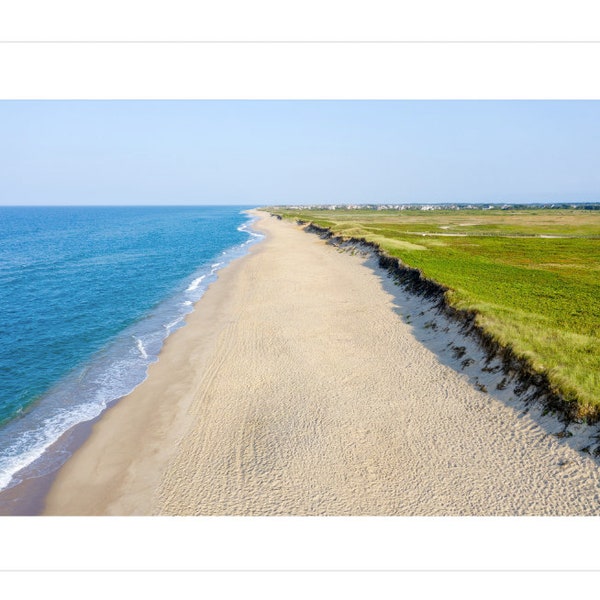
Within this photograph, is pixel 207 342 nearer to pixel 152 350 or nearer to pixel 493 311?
pixel 152 350

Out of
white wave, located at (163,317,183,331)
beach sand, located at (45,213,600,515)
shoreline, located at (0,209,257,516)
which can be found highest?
white wave, located at (163,317,183,331)

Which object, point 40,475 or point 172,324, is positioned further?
point 172,324

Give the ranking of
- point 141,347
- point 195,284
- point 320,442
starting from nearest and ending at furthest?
1. point 320,442
2. point 141,347
3. point 195,284

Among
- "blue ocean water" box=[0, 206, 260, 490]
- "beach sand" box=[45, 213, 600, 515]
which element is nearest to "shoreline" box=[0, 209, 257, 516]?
"blue ocean water" box=[0, 206, 260, 490]

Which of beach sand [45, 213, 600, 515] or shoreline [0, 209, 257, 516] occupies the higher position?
beach sand [45, 213, 600, 515]

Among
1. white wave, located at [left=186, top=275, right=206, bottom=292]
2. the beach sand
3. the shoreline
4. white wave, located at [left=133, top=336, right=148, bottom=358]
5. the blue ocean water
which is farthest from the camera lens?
white wave, located at [left=186, top=275, right=206, bottom=292]

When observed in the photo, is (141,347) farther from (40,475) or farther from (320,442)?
(320,442)

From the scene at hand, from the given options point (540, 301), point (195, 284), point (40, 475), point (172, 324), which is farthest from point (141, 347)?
point (540, 301)

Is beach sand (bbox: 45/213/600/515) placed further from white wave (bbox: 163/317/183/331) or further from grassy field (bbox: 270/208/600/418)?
white wave (bbox: 163/317/183/331)

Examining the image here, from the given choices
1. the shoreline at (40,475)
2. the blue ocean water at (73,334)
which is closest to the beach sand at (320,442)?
the shoreline at (40,475)

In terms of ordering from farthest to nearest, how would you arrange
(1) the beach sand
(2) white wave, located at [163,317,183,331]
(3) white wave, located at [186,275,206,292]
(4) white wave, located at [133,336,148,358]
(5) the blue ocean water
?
(3) white wave, located at [186,275,206,292] < (2) white wave, located at [163,317,183,331] < (4) white wave, located at [133,336,148,358] < (5) the blue ocean water < (1) the beach sand

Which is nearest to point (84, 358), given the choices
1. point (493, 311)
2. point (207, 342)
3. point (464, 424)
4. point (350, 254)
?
point (207, 342)
